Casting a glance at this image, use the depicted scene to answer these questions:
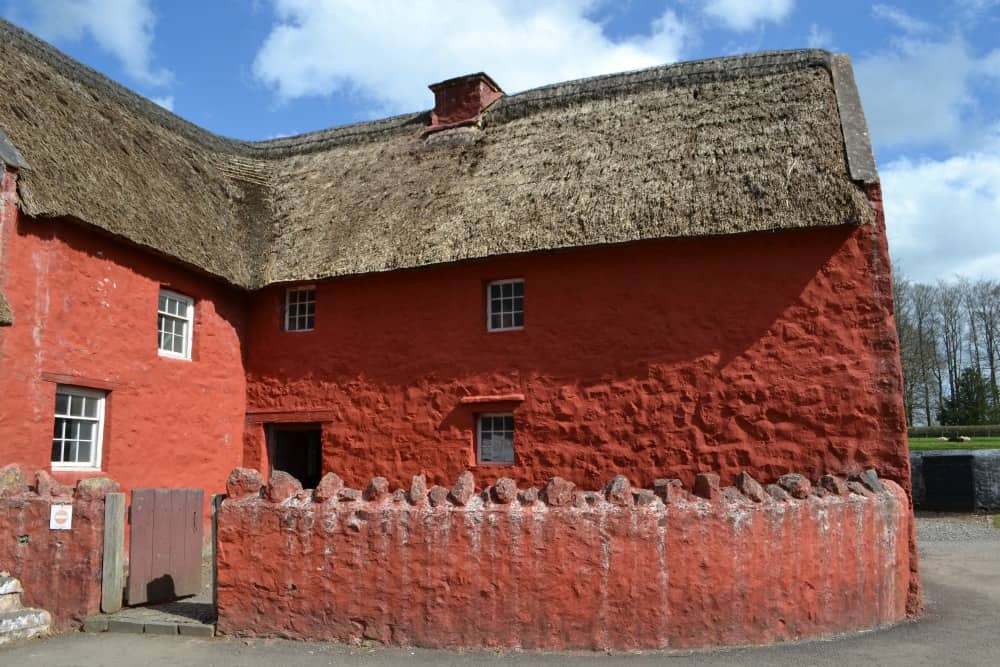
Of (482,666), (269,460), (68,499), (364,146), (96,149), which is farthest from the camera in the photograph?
(364,146)

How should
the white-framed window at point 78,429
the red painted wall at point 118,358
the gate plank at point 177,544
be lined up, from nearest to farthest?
the gate plank at point 177,544 → the red painted wall at point 118,358 → the white-framed window at point 78,429

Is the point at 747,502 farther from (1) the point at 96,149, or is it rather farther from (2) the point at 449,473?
(1) the point at 96,149

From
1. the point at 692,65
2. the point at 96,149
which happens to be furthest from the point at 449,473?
the point at 692,65

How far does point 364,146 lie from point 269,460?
713 cm

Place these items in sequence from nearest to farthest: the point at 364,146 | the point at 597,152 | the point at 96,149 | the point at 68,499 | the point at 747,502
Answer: the point at 747,502 → the point at 68,499 → the point at 96,149 → the point at 597,152 → the point at 364,146

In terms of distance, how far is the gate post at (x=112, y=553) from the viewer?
364 inches

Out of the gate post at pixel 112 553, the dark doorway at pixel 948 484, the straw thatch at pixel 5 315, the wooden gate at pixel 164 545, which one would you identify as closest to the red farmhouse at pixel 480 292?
the straw thatch at pixel 5 315

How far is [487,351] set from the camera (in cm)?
1384

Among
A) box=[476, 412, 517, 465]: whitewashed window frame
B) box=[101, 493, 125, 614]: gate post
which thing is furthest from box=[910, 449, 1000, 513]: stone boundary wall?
box=[101, 493, 125, 614]: gate post

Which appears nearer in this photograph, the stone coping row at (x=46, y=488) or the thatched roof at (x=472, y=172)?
the stone coping row at (x=46, y=488)

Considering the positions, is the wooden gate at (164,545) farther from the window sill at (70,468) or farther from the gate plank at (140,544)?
the window sill at (70,468)

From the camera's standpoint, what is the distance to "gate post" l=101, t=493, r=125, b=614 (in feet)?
30.3

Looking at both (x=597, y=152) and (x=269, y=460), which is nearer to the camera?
(x=597, y=152)

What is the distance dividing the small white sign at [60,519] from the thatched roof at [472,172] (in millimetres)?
4374
